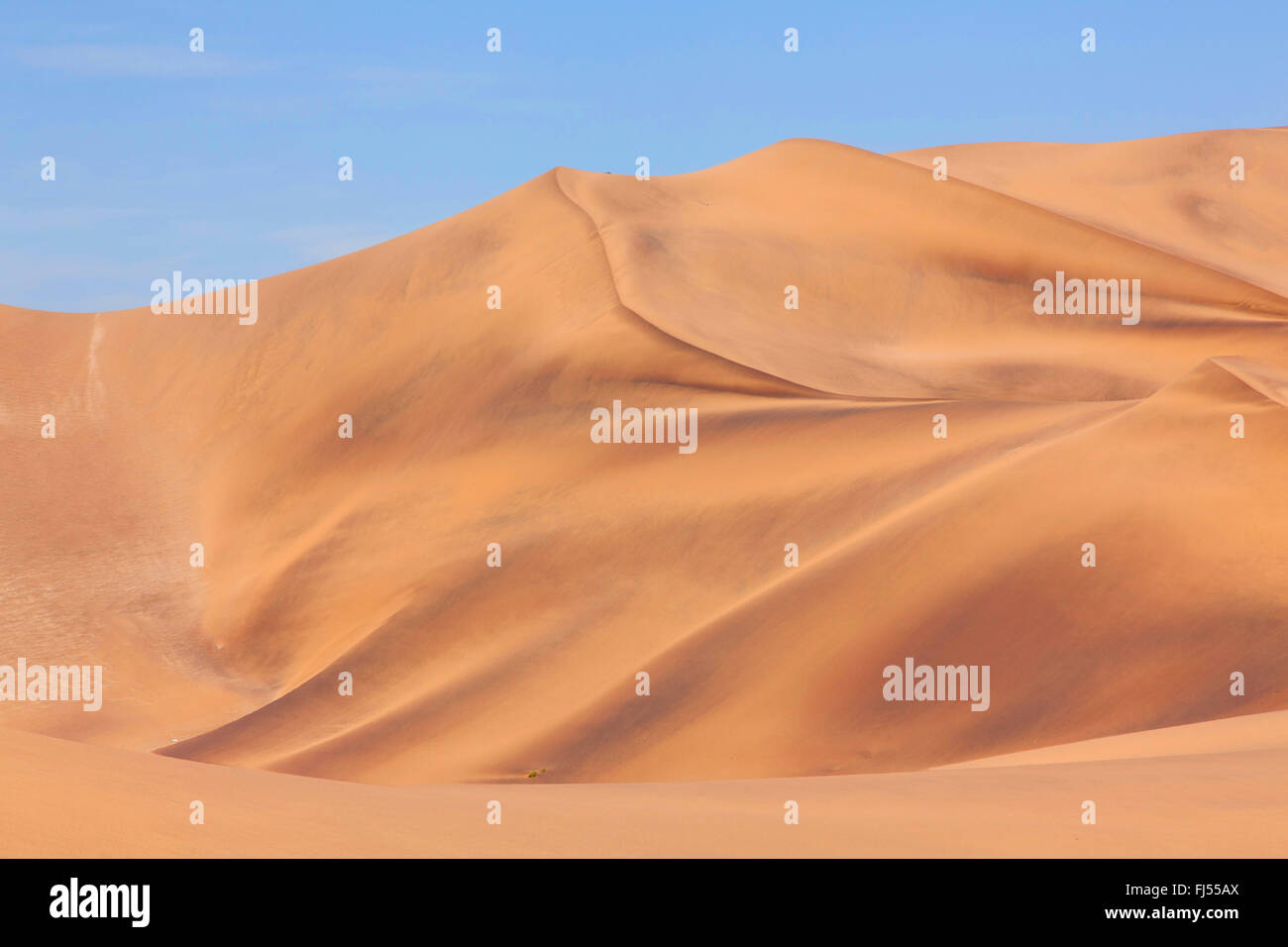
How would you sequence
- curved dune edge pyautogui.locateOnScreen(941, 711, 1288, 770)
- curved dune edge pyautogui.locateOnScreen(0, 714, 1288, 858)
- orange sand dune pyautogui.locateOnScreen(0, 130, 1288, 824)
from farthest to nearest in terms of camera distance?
orange sand dune pyautogui.locateOnScreen(0, 130, 1288, 824)
curved dune edge pyautogui.locateOnScreen(941, 711, 1288, 770)
curved dune edge pyautogui.locateOnScreen(0, 714, 1288, 858)

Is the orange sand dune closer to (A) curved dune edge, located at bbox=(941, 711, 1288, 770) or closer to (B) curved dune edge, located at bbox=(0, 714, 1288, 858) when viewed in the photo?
(B) curved dune edge, located at bbox=(0, 714, 1288, 858)

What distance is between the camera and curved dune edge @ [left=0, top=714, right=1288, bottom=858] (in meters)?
5.04

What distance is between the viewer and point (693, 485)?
2261 centimetres

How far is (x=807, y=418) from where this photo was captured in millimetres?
22766

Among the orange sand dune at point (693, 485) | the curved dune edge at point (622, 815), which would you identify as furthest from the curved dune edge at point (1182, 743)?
the curved dune edge at point (622, 815)

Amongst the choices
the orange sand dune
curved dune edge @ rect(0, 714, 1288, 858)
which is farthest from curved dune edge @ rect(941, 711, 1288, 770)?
curved dune edge @ rect(0, 714, 1288, 858)

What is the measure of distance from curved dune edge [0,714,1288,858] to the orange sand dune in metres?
0.18

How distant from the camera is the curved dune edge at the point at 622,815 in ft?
16.5

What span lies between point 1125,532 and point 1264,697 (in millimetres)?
2990

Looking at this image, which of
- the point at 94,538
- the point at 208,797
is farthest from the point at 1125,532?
the point at 94,538

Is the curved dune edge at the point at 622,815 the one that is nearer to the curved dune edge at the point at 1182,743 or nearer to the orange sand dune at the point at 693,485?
the orange sand dune at the point at 693,485

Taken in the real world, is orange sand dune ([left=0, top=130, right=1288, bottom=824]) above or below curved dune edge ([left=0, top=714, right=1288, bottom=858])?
above
